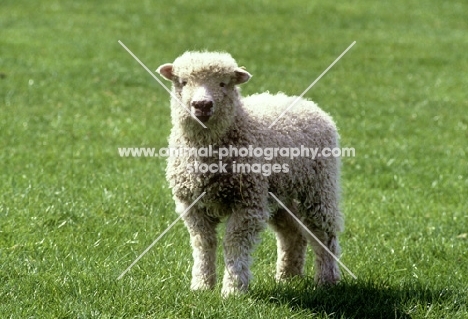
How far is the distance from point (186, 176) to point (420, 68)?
1316cm

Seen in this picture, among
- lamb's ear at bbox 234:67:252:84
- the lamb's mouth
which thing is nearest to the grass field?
the lamb's mouth

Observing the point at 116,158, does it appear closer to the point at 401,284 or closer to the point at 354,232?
the point at 354,232

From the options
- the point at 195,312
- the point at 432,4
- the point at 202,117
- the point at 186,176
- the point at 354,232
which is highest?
the point at 202,117

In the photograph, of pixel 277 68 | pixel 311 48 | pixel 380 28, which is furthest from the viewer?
pixel 380 28

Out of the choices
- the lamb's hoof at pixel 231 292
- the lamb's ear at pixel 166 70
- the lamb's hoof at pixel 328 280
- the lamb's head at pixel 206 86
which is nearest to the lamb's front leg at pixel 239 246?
the lamb's hoof at pixel 231 292

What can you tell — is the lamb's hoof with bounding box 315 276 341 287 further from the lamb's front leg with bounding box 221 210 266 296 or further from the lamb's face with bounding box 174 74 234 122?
the lamb's face with bounding box 174 74 234 122

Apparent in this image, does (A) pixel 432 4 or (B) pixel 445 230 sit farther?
(A) pixel 432 4

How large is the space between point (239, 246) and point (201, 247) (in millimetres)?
344

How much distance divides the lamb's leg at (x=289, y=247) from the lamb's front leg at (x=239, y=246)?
90cm

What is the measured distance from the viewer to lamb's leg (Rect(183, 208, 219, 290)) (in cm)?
562

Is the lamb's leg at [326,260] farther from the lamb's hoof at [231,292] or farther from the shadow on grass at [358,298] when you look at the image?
the lamb's hoof at [231,292]

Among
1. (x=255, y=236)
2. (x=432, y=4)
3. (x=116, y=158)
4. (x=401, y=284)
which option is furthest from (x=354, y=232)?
(x=432, y=4)

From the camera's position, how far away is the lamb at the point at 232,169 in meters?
5.38

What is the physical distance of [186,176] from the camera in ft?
18.2
